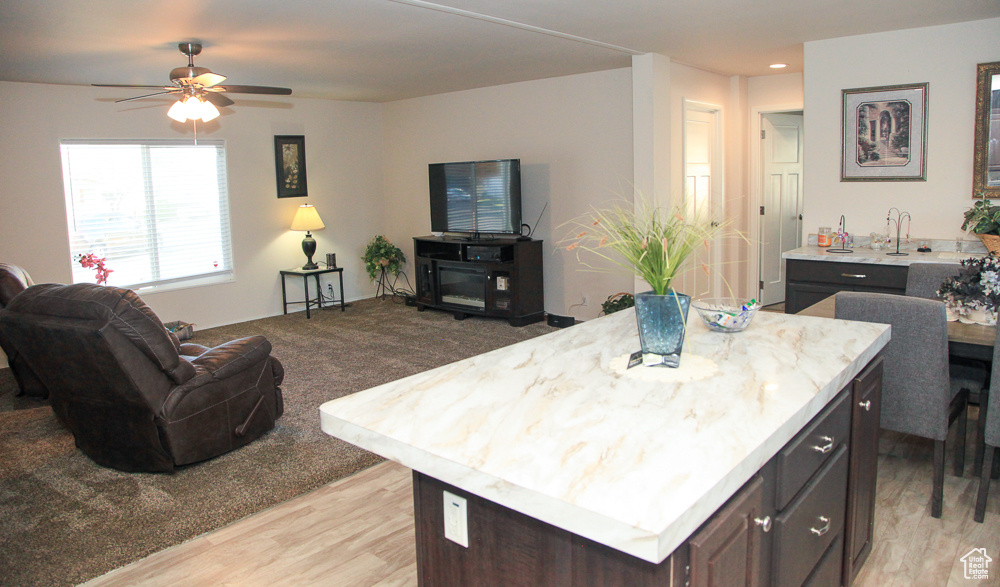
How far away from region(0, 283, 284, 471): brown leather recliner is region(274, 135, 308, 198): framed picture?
4.12 m

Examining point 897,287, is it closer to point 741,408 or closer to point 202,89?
point 741,408

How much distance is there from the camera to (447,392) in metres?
1.83

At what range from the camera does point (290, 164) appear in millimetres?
7555

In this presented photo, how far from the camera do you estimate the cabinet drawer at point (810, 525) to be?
1747 mm

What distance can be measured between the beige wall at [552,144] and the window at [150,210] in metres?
2.23

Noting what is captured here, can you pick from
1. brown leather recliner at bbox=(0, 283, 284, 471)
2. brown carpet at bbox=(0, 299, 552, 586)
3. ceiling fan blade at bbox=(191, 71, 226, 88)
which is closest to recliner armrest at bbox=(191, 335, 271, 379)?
brown leather recliner at bbox=(0, 283, 284, 471)

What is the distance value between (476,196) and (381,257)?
169 cm

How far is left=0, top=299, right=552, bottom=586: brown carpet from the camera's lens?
2791 mm

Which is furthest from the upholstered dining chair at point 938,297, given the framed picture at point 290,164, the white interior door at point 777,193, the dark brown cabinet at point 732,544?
the framed picture at point 290,164

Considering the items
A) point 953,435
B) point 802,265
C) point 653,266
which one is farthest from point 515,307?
point 653,266

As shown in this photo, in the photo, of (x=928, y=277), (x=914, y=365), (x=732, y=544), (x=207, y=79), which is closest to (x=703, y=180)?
(x=928, y=277)

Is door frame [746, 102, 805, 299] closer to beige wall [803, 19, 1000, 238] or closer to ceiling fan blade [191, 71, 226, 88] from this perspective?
beige wall [803, 19, 1000, 238]

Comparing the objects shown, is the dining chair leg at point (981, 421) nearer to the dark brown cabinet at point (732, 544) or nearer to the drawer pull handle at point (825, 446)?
the drawer pull handle at point (825, 446)

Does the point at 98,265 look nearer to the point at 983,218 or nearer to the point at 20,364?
the point at 20,364
